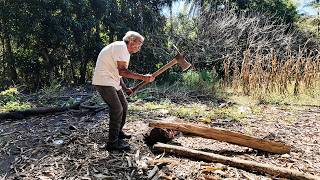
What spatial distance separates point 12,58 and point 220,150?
416 inches

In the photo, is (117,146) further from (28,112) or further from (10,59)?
(10,59)

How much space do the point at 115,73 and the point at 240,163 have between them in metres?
1.64

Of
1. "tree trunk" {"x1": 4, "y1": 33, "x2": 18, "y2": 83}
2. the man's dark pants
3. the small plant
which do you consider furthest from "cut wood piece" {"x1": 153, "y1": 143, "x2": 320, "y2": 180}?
"tree trunk" {"x1": 4, "y1": 33, "x2": 18, "y2": 83}

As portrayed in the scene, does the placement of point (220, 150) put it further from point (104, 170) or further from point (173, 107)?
point (173, 107)

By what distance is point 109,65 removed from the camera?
421 centimetres

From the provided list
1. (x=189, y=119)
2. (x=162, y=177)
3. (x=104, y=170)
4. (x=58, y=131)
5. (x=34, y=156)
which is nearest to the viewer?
(x=162, y=177)

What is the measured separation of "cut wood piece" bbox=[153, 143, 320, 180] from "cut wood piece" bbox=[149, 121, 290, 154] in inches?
20.4

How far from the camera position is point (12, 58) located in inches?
518

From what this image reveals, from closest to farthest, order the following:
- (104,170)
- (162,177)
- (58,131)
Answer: (162,177) → (104,170) → (58,131)

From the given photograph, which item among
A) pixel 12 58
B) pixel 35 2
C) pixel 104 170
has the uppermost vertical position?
pixel 35 2

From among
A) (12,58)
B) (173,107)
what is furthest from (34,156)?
(12,58)

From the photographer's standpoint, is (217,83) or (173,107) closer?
(173,107)

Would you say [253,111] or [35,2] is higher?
[35,2]

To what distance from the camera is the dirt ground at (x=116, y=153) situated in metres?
3.87
